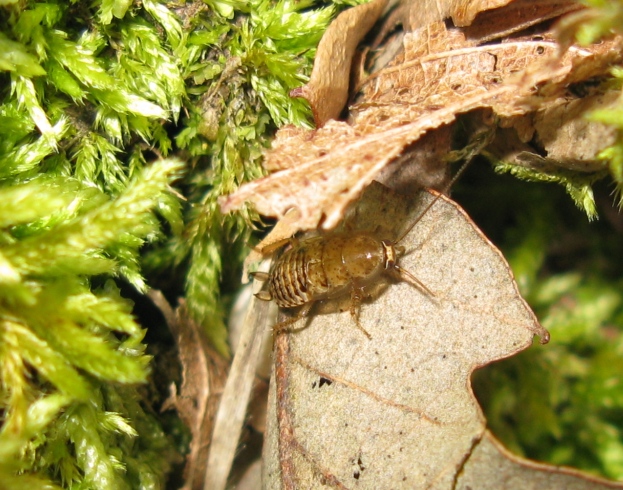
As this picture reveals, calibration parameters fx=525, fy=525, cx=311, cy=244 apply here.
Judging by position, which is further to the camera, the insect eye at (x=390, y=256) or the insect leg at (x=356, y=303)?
the insect eye at (x=390, y=256)

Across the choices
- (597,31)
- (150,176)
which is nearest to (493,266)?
(597,31)

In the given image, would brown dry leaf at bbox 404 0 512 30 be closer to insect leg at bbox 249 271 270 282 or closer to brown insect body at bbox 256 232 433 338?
brown insect body at bbox 256 232 433 338

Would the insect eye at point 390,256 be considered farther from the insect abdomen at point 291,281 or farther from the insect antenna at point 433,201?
the insect abdomen at point 291,281

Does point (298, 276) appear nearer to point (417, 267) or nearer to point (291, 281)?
point (291, 281)

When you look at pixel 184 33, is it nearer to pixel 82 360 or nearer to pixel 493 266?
pixel 82 360

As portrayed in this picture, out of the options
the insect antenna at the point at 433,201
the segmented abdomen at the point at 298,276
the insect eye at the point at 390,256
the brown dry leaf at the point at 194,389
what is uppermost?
the insect antenna at the point at 433,201

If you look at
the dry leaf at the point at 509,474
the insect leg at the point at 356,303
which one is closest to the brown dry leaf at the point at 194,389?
the insect leg at the point at 356,303

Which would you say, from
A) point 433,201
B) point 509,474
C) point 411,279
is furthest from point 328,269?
point 509,474
